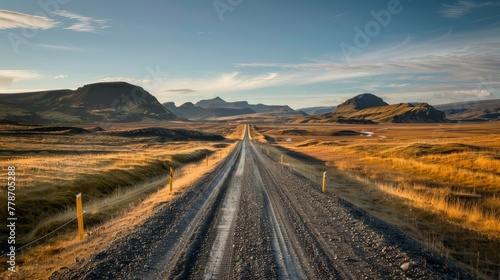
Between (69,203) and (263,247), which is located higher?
(263,247)

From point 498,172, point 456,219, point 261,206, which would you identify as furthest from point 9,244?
point 498,172

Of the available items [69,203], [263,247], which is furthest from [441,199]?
[69,203]

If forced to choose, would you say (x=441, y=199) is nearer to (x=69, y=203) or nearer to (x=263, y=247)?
(x=263, y=247)

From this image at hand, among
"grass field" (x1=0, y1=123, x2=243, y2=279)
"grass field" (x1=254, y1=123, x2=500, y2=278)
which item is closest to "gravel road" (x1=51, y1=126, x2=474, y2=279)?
"grass field" (x1=0, y1=123, x2=243, y2=279)

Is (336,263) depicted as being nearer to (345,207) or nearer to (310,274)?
(310,274)

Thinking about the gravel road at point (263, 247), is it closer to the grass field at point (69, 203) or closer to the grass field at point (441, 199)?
the grass field at point (69, 203)

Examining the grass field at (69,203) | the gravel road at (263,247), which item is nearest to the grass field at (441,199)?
the gravel road at (263,247)

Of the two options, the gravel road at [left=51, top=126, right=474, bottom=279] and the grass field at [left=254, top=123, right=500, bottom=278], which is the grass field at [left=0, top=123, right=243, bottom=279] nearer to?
the gravel road at [left=51, top=126, right=474, bottom=279]

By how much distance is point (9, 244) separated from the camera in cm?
1105

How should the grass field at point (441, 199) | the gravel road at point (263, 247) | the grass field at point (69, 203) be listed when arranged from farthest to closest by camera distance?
the grass field at point (441, 199)
the grass field at point (69, 203)
the gravel road at point (263, 247)

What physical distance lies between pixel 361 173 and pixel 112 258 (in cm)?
2501

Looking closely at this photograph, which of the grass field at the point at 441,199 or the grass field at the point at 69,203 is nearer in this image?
the grass field at the point at 69,203

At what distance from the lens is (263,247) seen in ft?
29.7

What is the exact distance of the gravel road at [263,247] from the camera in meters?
7.34
